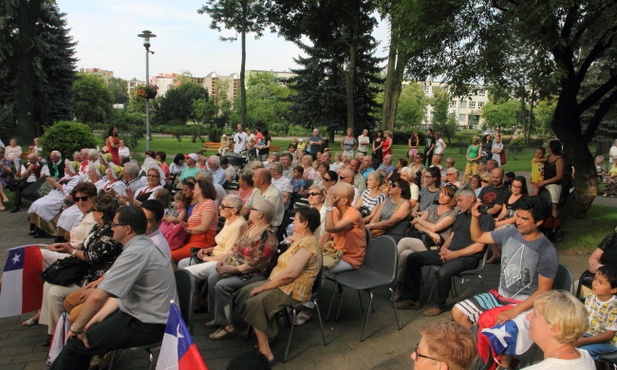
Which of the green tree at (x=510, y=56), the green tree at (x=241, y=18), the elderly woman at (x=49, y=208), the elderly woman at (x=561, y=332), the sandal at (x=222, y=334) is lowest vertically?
the sandal at (x=222, y=334)

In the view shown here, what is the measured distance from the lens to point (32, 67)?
990 inches

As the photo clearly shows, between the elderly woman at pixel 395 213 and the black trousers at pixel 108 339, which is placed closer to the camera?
the black trousers at pixel 108 339

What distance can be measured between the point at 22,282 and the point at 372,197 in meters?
4.54

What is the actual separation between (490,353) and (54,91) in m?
37.3

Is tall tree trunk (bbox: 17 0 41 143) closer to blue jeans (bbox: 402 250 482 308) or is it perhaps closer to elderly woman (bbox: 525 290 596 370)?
blue jeans (bbox: 402 250 482 308)

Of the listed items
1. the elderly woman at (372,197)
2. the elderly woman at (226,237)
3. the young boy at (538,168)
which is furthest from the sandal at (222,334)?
the young boy at (538,168)

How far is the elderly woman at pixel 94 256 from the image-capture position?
4.03m

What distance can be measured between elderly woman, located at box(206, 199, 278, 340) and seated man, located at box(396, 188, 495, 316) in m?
1.84

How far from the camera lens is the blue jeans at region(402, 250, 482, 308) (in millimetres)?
5168

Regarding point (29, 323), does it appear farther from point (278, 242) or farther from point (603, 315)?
point (603, 315)

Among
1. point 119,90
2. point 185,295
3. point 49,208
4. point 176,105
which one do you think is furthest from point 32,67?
point 119,90

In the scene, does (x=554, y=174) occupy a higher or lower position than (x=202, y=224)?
higher

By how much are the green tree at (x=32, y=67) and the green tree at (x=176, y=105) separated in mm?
28966

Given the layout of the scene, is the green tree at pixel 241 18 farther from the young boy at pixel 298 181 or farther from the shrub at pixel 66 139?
the young boy at pixel 298 181
